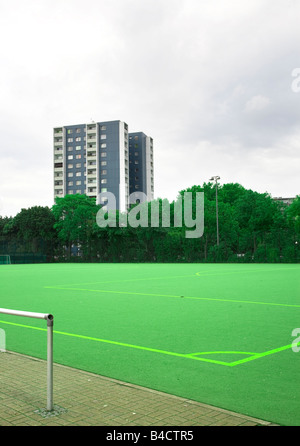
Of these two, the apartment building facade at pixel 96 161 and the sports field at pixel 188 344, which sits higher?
the apartment building facade at pixel 96 161

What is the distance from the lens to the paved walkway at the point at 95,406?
426cm

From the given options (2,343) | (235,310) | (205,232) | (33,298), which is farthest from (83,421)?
(205,232)

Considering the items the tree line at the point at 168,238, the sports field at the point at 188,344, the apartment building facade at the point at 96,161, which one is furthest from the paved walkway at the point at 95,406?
Result: the apartment building facade at the point at 96,161

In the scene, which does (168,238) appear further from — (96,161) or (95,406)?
(96,161)

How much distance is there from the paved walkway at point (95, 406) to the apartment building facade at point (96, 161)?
11332cm

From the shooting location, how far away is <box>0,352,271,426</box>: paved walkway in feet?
14.0

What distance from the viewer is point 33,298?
14781 millimetres

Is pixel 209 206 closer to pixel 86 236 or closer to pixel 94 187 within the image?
pixel 86 236

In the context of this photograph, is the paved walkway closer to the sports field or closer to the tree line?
the sports field

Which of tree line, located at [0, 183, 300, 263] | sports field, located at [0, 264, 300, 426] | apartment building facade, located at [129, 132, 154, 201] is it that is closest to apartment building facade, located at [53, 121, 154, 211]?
apartment building facade, located at [129, 132, 154, 201]

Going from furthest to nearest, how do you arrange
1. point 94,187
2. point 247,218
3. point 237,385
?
1. point 94,187
2. point 247,218
3. point 237,385

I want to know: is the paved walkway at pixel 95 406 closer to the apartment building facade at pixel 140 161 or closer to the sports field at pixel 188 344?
the sports field at pixel 188 344

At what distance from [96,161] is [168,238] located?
233 feet

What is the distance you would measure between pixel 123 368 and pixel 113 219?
54.7 metres
